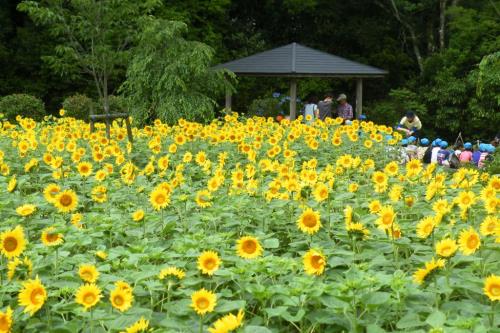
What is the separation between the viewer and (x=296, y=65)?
53.0 ft

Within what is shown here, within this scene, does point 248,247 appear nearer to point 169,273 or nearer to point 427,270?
point 169,273

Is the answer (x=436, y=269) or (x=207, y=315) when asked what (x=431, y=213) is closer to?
(x=436, y=269)

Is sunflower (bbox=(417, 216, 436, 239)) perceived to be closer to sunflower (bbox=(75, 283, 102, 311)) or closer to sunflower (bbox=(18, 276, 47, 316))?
sunflower (bbox=(75, 283, 102, 311))

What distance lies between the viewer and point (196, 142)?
656cm

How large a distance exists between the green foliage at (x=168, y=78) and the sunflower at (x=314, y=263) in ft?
34.6

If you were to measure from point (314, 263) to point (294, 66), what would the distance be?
46.4ft

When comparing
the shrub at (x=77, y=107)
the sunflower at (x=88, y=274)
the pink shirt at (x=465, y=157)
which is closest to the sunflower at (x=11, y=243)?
the sunflower at (x=88, y=274)

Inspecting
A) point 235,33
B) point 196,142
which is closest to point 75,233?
point 196,142

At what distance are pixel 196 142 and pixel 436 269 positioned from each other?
462 cm

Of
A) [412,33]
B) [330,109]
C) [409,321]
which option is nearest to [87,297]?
[409,321]

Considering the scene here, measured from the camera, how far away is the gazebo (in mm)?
16016

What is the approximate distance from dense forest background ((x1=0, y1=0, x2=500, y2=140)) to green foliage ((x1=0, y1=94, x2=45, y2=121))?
3747 millimetres

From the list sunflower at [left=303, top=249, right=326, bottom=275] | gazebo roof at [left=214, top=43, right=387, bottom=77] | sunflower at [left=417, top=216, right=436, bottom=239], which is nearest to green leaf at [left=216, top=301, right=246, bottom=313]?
sunflower at [left=303, top=249, right=326, bottom=275]

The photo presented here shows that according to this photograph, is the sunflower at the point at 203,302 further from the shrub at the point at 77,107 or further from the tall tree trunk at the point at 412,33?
the tall tree trunk at the point at 412,33
